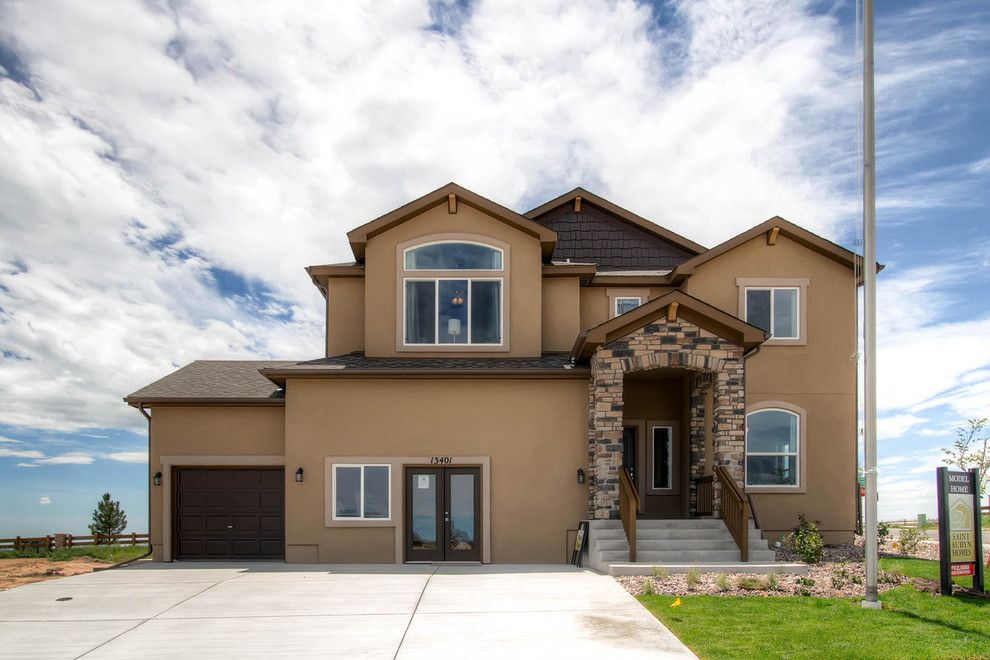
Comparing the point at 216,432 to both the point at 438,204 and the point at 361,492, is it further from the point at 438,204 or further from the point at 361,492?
the point at 438,204

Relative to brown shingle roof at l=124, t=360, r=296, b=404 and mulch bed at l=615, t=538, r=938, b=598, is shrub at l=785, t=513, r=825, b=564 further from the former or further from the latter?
brown shingle roof at l=124, t=360, r=296, b=404

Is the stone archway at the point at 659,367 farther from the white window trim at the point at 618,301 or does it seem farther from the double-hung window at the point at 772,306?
the white window trim at the point at 618,301

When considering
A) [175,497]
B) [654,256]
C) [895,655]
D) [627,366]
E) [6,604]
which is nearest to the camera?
[895,655]

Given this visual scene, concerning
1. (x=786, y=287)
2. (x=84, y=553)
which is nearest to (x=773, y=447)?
(x=786, y=287)

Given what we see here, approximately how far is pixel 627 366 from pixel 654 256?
620 centimetres

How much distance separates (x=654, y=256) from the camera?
21047 mm

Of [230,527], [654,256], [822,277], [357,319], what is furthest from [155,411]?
[822,277]

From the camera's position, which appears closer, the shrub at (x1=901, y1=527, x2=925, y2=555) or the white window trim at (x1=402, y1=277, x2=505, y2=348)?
the shrub at (x1=901, y1=527, x2=925, y2=555)

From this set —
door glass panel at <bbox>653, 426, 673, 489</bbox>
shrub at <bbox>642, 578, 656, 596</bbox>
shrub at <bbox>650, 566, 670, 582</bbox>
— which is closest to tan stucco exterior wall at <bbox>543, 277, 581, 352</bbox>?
door glass panel at <bbox>653, 426, 673, 489</bbox>

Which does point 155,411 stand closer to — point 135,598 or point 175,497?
point 175,497

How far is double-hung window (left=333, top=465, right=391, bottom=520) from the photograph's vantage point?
16.2 meters

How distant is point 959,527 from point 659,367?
225 inches

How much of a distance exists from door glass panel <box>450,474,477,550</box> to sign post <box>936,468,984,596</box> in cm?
818

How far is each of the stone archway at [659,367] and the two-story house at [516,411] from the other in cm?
4
